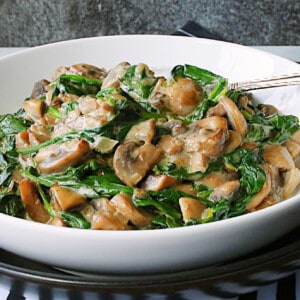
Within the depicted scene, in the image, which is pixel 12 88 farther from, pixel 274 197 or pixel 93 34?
pixel 93 34

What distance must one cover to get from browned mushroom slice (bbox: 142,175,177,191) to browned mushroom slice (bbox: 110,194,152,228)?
0.22ft

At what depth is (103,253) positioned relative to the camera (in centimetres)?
132

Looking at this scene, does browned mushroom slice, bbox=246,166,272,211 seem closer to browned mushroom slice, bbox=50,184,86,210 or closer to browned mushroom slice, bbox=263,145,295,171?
browned mushroom slice, bbox=263,145,295,171

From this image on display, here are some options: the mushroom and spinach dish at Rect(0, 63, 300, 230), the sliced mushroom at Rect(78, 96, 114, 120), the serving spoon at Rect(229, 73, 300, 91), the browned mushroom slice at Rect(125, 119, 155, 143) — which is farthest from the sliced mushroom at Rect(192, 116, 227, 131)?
the serving spoon at Rect(229, 73, 300, 91)

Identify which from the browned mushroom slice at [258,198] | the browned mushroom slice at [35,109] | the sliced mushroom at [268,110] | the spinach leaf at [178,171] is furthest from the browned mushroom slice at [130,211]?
the sliced mushroom at [268,110]

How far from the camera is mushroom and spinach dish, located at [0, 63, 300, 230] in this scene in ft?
4.95

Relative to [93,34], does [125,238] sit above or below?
above

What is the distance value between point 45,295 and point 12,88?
1117 millimetres

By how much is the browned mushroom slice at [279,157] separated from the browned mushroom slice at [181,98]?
0.22 meters

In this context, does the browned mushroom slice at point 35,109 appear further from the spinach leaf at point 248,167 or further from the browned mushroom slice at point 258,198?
the browned mushroom slice at point 258,198

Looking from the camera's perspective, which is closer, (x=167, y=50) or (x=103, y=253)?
(x=103, y=253)

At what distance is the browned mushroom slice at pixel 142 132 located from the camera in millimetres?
1628

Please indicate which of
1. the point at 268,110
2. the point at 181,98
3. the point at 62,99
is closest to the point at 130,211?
the point at 181,98

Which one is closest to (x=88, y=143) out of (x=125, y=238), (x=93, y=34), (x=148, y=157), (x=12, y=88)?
(x=148, y=157)
